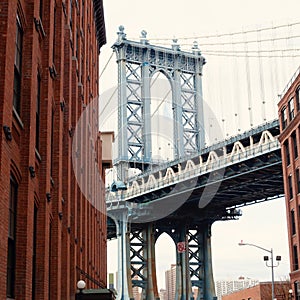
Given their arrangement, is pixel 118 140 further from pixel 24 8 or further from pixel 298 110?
pixel 24 8

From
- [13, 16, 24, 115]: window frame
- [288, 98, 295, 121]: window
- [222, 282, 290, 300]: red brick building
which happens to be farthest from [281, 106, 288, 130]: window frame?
[13, 16, 24, 115]: window frame

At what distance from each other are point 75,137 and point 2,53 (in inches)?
601

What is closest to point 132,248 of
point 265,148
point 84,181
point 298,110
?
point 265,148

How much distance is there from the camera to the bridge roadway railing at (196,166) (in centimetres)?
6812

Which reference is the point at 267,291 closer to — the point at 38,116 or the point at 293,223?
the point at 293,223

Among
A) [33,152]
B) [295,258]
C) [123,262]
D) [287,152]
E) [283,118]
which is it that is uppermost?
[283,118]

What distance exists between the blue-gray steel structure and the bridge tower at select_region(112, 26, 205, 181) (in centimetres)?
15

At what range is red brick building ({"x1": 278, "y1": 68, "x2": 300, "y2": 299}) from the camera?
182 feet

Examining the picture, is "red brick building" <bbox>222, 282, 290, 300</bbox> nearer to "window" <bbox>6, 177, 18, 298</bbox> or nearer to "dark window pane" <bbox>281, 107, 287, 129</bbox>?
"dark window pane" <bbox>281, 107, 287, 129</bbox>

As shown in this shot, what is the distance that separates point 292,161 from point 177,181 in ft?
77.8

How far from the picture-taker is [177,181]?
262 feet

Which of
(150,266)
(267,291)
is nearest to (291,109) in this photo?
(267,291)

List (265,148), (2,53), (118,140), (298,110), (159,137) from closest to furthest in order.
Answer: (2,53), (298,110), (265,148), (118,140), (159,137)

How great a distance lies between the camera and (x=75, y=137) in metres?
27.2
